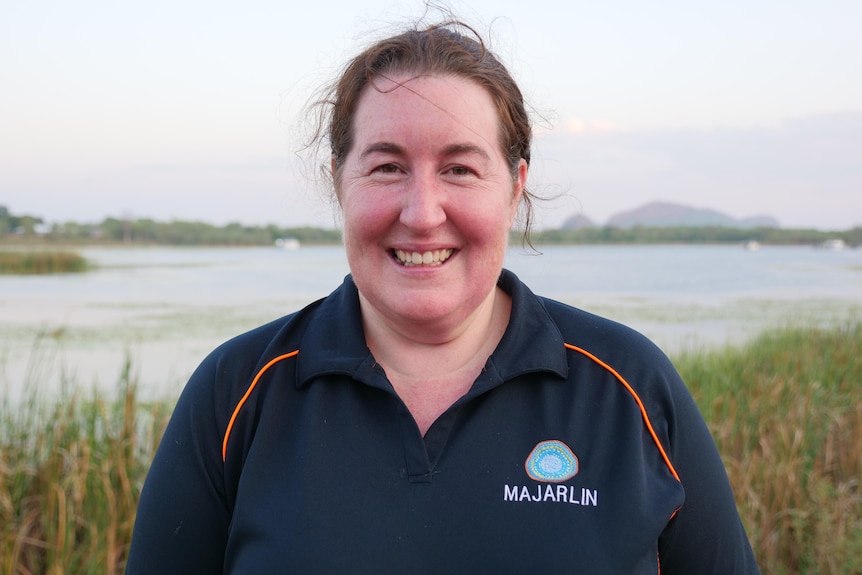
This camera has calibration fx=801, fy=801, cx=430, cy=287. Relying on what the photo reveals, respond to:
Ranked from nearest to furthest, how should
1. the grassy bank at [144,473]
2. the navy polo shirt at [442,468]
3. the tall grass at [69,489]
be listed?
1. the navy polo shirt at [442,468]
2. the tall grass at [69,489]
3. the grassy bank at [144,473]

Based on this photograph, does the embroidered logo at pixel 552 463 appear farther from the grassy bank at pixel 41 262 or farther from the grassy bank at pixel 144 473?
the grassy bank at pixel 41 262

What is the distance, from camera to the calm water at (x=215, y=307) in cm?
937

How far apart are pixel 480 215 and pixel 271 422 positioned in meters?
0.57

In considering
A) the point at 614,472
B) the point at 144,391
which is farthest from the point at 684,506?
the point at 144,391

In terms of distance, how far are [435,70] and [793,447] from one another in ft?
12.7

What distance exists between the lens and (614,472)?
151 centimetres

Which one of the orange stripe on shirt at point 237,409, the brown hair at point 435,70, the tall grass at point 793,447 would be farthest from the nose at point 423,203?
the tall grass at point 793,447

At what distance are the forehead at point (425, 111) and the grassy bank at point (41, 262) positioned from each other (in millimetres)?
24093

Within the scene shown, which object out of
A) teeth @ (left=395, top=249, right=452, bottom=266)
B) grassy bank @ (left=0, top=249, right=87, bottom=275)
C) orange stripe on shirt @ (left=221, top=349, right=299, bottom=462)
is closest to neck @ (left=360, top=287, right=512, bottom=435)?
teeth @ (left=395, top=249, right=452, bottom=266)

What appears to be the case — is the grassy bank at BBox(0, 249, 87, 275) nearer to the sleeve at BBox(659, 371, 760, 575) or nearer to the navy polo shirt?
the navy polo shirt

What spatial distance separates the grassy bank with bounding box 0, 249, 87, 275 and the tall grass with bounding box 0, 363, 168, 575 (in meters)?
20.8

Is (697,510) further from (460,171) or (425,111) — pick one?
(425,111)

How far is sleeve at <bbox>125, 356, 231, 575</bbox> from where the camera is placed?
1564 millimetres

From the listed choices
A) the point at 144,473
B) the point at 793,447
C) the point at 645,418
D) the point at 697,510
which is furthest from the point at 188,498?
the point at 793,447
